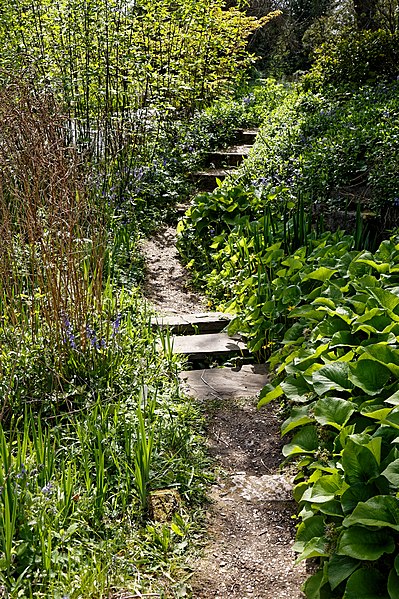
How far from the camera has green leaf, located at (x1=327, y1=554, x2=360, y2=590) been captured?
5.78 feet

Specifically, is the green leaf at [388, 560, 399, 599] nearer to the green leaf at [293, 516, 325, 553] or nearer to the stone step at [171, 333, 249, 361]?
the green leaf at [293, 516, 325, 553]

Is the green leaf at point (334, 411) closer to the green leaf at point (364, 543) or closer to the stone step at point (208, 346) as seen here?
the green leaf at point (364, 543)

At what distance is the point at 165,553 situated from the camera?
7.37 ft

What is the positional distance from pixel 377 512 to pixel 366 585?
189 millimetres

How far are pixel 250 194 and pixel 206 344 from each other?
1.98m

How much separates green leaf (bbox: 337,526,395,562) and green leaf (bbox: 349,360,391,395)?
53 cm

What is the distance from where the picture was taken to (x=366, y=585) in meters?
1.70

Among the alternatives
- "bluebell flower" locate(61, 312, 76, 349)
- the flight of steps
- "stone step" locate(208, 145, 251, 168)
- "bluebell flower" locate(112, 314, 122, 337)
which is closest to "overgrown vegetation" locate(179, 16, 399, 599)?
the flight of steps

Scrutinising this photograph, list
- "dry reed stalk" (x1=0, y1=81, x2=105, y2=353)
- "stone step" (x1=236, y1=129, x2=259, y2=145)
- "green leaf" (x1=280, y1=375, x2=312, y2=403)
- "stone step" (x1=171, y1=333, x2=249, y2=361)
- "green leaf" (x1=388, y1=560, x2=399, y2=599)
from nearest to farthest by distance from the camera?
"green leaf" (x1=388, y1=560, x2=399, y2=599) → "green leaf" (x1=280, y1=375, x2=312, y2=403) → "dry reed stalk" (x1=0, y1=81, x2=105, y2=353) → "stone step" (x1=171, y1=333, x2=249, y2=361) → "stone step" (x1=236, y1=129, x2=259, y2=145)

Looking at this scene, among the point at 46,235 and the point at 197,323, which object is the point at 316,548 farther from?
the point at 197,323

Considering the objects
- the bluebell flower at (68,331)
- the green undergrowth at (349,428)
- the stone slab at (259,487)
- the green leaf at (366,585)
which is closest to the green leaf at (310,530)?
the green undergrowth at (349,428)

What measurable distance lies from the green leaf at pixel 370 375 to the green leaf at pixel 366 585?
24.3 inches

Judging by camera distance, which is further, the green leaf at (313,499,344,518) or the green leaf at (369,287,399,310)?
the green leaf at (369,287,399,310)

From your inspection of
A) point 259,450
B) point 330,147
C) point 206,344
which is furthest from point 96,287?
point 330,147
